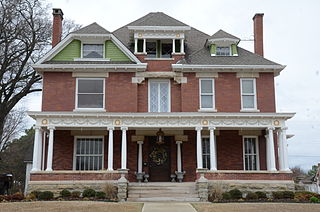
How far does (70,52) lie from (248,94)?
11.1 meters

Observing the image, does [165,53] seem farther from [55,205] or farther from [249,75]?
[55,205]

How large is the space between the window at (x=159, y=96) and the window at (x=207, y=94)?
6.71 feet

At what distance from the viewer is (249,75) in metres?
25.2

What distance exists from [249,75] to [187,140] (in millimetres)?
5567

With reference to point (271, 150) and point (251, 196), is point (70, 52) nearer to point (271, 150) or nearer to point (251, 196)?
point (271, 150)

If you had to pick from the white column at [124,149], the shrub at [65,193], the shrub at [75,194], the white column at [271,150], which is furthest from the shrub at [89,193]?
the white column at [271,150]

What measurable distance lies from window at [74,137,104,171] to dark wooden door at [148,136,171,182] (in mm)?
2921

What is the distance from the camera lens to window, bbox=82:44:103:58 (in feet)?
83.0

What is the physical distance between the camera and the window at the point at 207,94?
977 inches

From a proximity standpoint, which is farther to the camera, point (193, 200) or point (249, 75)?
point (249, 75)

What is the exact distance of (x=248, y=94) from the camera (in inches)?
986

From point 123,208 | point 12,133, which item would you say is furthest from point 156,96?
point 12,133

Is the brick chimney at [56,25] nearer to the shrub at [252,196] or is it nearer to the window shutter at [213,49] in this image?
the window shutter at [213,49]

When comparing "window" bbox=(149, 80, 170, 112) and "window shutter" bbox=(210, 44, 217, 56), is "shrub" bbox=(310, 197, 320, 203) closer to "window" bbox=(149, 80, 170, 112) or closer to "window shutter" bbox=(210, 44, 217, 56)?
"window" bbox=(149, 80, 170, 112)
